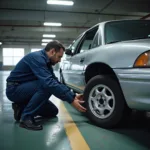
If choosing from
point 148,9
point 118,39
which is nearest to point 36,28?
point 148,9

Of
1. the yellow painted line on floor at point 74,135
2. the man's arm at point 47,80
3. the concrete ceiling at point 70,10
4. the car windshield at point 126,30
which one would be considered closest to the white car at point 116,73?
the car windshield at point 126,30

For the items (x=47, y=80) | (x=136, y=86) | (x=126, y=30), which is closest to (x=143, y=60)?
(x=136, y=86)

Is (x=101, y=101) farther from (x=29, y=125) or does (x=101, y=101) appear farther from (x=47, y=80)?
(x=29, y=125)

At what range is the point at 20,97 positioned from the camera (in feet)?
9.59

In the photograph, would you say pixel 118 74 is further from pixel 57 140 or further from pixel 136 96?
pixel 57 140

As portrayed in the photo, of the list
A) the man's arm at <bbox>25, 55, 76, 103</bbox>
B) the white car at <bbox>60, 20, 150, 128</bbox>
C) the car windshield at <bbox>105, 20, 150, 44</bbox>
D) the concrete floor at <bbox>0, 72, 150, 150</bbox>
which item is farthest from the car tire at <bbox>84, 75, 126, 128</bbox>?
the car windshield at <bbox>105, 20, 150, 44</bbox>

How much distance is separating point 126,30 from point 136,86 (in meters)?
1.38

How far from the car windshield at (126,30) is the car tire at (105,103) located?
0.67 metres

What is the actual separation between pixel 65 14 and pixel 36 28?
16.5 ft

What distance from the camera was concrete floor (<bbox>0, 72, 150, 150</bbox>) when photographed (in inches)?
84.0

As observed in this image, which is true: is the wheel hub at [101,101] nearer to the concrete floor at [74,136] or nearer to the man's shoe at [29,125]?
the concrete floor at [74,136]

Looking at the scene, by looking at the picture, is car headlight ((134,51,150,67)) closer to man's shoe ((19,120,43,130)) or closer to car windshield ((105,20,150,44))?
car windshield ((105,20,150,44))

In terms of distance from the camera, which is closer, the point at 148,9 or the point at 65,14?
the point at 148,9

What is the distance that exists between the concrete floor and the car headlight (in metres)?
0.80
